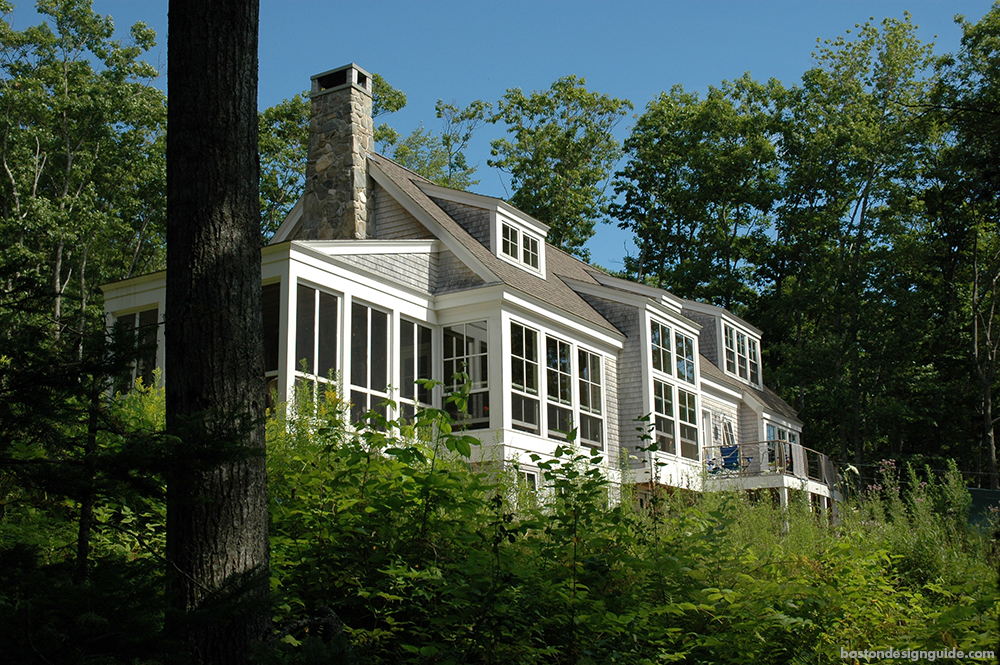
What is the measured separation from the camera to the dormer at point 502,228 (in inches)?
723

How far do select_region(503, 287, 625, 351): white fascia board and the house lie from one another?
42 millimetres

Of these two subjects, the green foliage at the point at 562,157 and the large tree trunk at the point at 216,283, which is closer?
the large tree trunk at the point at 216,283

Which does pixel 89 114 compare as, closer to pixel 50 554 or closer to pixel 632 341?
pixel 632 341

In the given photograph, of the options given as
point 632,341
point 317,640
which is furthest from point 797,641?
point 632,341

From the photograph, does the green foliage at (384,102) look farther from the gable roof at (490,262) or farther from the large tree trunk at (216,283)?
the large tree trunk at (216,283)

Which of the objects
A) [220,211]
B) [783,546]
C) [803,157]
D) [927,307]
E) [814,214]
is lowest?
[783,546]

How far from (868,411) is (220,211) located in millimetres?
29396

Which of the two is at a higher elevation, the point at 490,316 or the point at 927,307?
the point at 927,307

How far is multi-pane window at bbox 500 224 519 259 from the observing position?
1870cm

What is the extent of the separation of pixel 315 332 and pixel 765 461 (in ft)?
43.1

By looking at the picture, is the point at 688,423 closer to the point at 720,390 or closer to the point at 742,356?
the point at 720,390

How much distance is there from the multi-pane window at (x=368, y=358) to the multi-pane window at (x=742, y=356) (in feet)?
51.9

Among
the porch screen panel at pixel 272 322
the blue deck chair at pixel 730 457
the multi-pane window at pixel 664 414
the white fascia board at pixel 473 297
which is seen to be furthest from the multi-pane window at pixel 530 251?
the blue deck chair at pixel 730 457

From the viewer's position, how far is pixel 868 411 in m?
30.2
